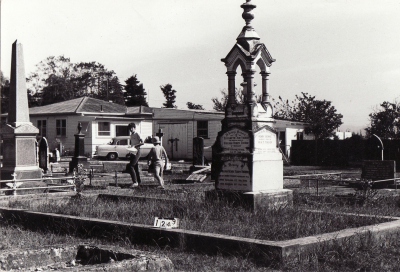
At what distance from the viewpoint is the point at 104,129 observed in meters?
41.8

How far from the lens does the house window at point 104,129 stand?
41.6m

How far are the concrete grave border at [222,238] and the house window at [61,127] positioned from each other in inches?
1371

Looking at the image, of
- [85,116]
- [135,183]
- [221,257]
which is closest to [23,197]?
[135,183]

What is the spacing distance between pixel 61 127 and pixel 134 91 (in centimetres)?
4444

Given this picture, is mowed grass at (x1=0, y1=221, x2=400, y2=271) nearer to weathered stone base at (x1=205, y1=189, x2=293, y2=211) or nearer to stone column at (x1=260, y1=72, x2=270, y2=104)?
weathered stone base at (x1=205, y1=189, x2=293, y2=211)

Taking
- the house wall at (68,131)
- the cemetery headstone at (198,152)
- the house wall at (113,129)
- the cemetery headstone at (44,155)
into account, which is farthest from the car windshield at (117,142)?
the cemetery headstone at (198,152)

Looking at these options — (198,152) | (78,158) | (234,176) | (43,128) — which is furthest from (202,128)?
(234,176)

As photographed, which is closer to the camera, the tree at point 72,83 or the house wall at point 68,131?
the house wall at point 68,131

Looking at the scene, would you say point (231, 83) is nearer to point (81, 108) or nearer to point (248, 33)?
point (248, 33)

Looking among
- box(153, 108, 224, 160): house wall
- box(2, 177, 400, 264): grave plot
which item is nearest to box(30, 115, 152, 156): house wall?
box(153, 108, 224, 160): house wall

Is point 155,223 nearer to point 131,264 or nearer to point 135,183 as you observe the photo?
point 131,264

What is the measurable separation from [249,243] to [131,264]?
2067 mm

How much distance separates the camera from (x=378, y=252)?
23.3ft

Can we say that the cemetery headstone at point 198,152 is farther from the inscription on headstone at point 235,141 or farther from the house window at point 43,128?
the house window at point 43,128
